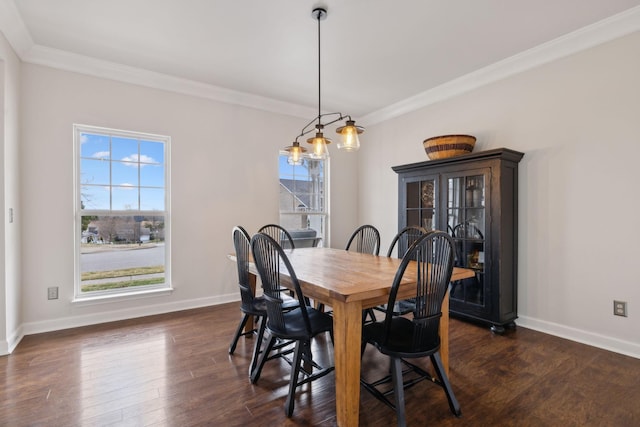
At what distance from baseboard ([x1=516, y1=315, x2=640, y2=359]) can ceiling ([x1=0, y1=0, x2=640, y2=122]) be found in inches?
100

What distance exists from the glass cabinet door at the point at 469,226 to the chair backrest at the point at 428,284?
163 centimetres

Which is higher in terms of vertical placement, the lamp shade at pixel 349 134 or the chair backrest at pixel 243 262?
the lamp shade at pixel 349 134

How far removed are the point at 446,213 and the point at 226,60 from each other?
8.99 ft

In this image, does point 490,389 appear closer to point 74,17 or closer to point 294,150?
point 294,150

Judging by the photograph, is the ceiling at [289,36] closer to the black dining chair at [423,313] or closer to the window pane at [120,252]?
the window pane at [120,252]

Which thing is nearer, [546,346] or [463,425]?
[463,425]

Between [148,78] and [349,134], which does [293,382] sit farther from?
[148,78]

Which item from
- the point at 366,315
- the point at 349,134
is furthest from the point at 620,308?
the point at 349,134

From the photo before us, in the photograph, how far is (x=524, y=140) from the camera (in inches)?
124

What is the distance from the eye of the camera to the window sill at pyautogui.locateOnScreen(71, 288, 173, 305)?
3.21 meters

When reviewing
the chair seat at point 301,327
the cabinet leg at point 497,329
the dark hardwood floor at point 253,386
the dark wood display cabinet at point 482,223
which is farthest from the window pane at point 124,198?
the cabinet leg at point 497,329

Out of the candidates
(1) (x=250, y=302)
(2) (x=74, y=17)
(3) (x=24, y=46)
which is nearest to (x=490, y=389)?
(1) (x=250, y=302)

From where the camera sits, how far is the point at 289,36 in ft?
9.02

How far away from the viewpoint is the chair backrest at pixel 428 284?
1640 millimetres
